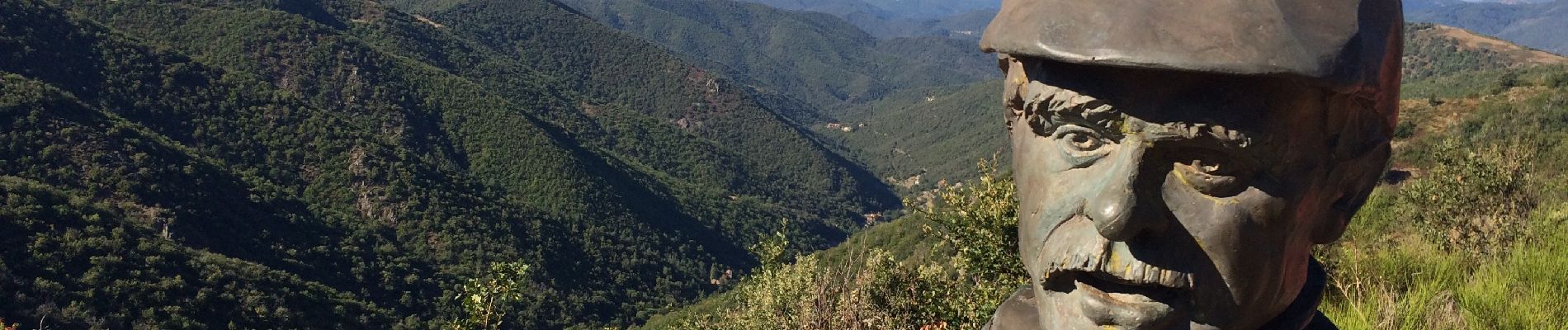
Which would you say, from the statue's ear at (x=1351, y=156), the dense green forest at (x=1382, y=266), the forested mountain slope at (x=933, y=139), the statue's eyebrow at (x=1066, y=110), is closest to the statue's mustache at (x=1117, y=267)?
the statue's eyebrow at (x=1066, y=110)

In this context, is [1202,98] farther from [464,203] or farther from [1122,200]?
[464,203]

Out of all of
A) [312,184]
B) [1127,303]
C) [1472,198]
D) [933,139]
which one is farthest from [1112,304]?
[933,139]

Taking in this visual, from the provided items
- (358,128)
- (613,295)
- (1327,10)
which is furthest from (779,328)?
(358,128)

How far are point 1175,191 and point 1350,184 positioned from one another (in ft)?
2.31

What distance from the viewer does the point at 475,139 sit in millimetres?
76562

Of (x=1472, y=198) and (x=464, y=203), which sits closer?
(x=1472, y=198)

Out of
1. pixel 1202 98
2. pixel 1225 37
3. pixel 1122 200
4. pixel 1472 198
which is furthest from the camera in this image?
pixel 1472 198

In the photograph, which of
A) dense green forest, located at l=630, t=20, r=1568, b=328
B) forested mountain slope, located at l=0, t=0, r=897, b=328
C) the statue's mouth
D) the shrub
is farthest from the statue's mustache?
forested mountain slope, located at l=0, t=0, r=897, b=328

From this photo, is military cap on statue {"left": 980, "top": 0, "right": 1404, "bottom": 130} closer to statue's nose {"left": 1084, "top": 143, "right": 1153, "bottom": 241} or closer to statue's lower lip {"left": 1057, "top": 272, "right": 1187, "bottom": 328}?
statue's nose {"left": 1084, "top": 143, "right": 1153, "bottom": 241}

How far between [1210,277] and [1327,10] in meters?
0.83

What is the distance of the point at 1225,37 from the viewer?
2303 mm

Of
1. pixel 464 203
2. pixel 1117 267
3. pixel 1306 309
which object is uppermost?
pixel 1117 267

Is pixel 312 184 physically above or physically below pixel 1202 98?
Result: below

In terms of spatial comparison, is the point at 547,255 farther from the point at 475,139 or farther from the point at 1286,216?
the point at 1286,216
